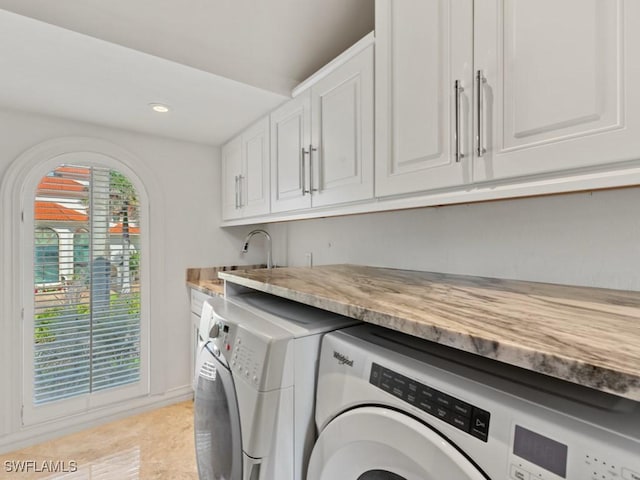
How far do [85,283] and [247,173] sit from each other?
1315 mm

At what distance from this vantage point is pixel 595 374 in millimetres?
415

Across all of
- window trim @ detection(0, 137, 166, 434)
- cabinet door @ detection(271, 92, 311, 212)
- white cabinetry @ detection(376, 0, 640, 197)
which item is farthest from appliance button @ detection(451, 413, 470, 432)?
window trim @ detection(0, 137, 166, 434)

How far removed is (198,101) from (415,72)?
1270mm

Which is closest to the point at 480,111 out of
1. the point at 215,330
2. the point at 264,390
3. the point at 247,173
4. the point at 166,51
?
the point at 264,390

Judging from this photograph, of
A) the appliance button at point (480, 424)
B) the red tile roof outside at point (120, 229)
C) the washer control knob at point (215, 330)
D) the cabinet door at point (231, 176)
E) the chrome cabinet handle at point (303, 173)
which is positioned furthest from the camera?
the cabinet door at point (231, 176)

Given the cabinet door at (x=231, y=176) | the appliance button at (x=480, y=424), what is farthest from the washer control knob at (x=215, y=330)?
the cabinet door at (x=231, y=176)

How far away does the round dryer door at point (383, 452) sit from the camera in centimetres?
54

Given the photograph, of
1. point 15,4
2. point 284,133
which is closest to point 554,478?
point 284,133

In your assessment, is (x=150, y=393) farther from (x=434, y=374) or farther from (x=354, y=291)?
(x=434, y=374)

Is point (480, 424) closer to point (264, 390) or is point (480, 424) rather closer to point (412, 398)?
point (412, 398)

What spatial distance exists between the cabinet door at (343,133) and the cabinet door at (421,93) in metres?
0.06

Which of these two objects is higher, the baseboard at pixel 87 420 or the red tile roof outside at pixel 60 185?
the red tile roof outside at pixel 60 185

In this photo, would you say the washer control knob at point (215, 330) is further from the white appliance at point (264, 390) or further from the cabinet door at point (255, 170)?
the cabinet door at point (255, 170)

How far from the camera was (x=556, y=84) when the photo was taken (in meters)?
0.78
